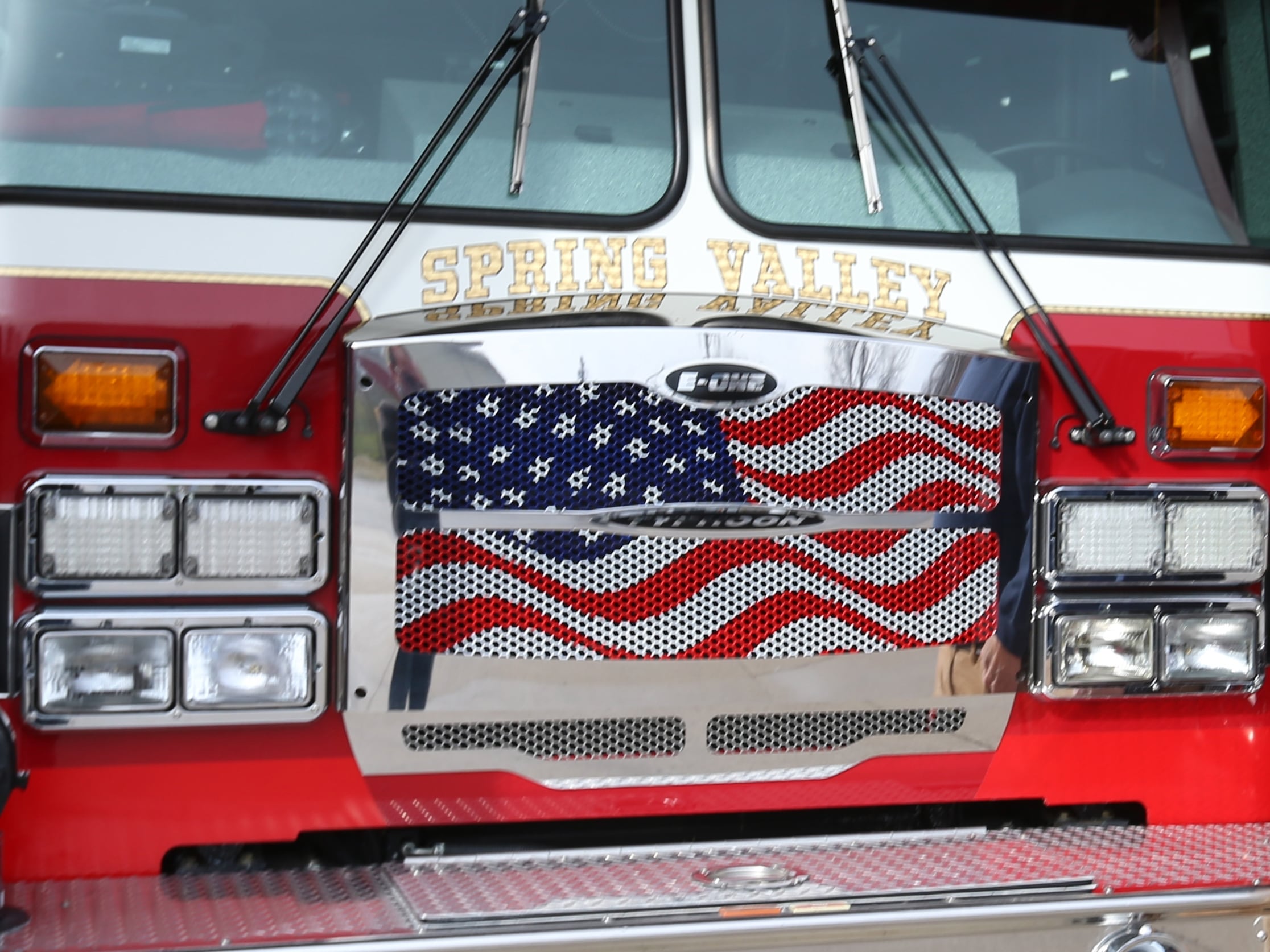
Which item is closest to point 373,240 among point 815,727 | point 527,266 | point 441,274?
point 441,274

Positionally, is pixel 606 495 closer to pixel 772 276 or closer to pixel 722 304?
pixel 722 304

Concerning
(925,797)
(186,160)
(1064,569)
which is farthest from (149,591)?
(1064,569)

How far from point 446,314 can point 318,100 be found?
0.48m

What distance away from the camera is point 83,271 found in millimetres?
2332

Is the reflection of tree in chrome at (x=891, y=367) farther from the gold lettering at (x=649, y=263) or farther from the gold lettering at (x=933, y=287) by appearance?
the gold lettering at (x=649, y=263)

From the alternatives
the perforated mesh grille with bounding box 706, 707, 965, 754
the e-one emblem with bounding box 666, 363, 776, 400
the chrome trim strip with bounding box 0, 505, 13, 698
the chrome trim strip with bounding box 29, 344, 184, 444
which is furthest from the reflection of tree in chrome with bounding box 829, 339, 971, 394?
the chrome trim strip with bounding box 0, 505, 13, 698

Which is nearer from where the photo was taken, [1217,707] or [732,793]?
[732,793]

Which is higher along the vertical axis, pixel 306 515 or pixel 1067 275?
pixel 1067 275

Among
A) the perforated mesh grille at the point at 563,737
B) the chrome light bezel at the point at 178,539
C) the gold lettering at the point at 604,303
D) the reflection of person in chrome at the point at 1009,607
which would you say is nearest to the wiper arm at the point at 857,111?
the reflection of person in chrome at the point at 1009,607

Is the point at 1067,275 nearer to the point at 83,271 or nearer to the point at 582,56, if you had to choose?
the point at 582,56

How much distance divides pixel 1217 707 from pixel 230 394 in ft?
6.53

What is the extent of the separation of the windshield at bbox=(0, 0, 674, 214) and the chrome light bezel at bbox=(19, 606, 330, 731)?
0.71 metres

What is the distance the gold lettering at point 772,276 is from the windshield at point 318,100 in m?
0.23

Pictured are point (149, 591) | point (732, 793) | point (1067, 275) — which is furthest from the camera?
point (1067, 275)
